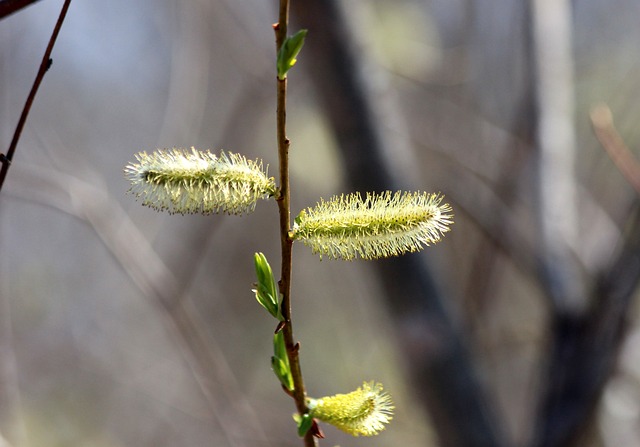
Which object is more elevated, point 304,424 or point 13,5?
point 13,5

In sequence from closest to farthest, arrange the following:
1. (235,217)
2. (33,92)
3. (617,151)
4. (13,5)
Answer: (13,5) → (33,92) → (617,151) → (235,217)

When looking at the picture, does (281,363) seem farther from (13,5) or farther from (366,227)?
(13,5)

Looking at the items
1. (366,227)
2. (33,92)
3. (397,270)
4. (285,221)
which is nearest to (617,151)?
(397,270)

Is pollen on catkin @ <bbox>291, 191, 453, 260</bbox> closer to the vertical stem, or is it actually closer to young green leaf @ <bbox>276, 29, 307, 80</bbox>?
the vertical stem

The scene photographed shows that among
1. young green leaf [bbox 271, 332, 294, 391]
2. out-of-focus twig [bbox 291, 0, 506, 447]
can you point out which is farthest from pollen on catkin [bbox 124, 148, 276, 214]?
out-of-focus twig [bbox 291, 0, 506, 447]

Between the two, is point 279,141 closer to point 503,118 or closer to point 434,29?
point 503,118

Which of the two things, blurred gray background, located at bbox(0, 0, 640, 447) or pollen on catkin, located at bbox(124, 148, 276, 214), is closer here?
pollen on catkin, located at bbox(124, 148, 276, 214)
